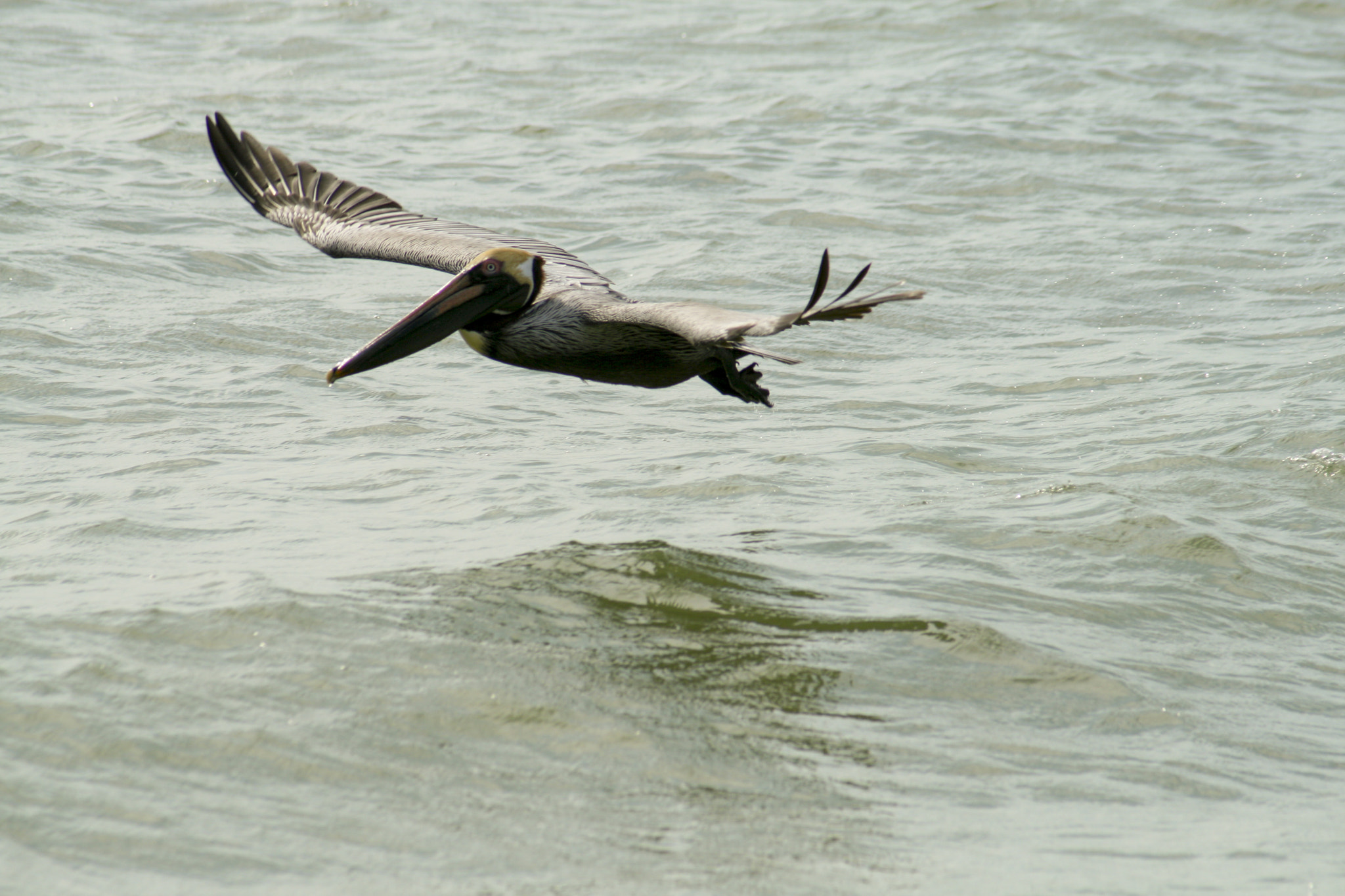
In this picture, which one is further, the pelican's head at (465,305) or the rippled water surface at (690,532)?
the pelican's head at (465,305)

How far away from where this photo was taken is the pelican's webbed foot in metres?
5.45

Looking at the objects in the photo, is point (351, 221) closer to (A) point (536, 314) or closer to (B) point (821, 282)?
(A) point (536, 314)

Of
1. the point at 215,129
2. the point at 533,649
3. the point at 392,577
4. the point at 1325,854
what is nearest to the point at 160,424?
the point at 215,129

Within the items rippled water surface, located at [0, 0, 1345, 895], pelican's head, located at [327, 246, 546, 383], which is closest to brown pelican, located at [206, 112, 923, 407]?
pelican's head, located at [327, 246, 546, 383]

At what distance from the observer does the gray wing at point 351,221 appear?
6633 millimetres

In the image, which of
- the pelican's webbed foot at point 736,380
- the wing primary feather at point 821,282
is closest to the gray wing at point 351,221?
the pelican's webbed foot at point 736,380

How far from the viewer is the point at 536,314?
6199mm

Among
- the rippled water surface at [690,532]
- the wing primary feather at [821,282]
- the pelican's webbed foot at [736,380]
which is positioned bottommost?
the rippled water surface at [690,532]

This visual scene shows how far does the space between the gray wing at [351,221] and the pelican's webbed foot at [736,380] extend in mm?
590

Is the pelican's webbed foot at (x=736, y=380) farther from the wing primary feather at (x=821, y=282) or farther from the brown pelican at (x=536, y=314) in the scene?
the wing primary feather at (x=821, y=282)

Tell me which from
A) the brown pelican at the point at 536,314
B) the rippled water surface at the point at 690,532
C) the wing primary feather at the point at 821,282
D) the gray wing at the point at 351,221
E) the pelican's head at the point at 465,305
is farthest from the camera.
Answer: the gray wing at the point at 351,221

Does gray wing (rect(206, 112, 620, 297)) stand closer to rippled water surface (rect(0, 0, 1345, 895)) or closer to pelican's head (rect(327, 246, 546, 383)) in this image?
pelican's head (rect(327, 246, 546, 383))

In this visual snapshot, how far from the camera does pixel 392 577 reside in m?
4.83

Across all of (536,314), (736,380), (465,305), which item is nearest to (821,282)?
(736,380)
